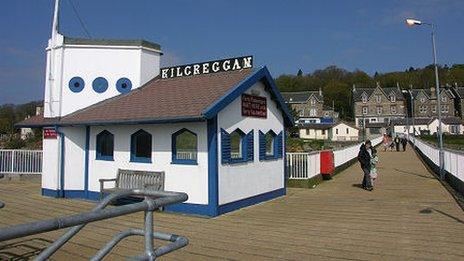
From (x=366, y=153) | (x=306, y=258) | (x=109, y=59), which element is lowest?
(x=306, y=258)

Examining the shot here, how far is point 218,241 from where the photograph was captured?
7.91 m

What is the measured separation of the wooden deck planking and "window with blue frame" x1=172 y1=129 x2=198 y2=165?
4.72 ft

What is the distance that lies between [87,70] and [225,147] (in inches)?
256

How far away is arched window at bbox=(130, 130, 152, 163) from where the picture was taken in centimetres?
1195

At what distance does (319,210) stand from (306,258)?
4670mm

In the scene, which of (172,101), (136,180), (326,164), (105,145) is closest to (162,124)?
(172,101)

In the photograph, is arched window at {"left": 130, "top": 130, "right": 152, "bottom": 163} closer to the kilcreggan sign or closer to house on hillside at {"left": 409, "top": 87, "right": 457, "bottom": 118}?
the kilcreggan sign

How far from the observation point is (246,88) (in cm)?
1189

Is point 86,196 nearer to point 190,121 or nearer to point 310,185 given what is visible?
point 190,121

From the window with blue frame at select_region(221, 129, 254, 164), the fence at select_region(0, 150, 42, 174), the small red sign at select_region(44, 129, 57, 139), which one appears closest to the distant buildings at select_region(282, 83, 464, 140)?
the fence at select_region(0, 150, 42, 174)

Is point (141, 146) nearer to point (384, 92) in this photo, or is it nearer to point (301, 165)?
point (301, 165)

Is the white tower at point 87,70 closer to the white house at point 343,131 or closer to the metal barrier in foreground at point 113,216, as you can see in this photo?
the metal barrier in foreground at point 113,216

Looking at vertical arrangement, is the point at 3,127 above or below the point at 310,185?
above

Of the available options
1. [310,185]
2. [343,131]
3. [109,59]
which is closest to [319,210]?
[310,185]
